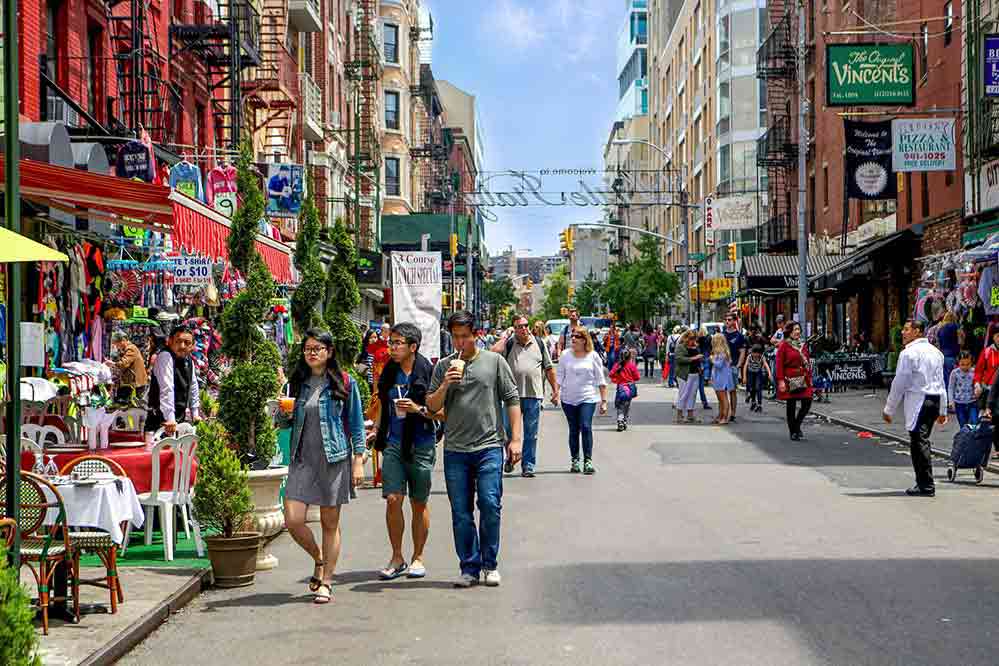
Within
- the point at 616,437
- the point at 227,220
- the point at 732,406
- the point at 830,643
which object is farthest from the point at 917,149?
the point at 830,643

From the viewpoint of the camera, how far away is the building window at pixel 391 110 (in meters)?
66.9

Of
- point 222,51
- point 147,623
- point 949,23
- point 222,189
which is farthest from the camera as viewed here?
point 949,23

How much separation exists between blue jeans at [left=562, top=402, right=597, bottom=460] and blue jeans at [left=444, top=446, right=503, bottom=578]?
690 cm

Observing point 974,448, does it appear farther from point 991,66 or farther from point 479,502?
point 991,66

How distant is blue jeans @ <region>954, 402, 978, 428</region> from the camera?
17562mm

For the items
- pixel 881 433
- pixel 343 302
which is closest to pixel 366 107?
pixel 881 433

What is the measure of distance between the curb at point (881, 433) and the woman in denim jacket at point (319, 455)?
383 inches

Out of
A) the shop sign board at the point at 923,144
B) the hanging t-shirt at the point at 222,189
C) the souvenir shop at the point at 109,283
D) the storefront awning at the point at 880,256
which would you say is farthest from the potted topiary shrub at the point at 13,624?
the storefront awning at the point at 880,256

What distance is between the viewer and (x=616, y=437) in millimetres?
21266

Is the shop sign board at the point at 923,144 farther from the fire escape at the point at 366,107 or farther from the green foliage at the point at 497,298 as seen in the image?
the green foliage at the point at 497,298

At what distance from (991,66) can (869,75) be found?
3900 mm

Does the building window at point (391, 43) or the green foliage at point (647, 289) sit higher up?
Answer: the building window at point (391, 43)

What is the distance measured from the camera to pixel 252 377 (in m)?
10.2

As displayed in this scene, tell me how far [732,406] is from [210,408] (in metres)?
14.5
